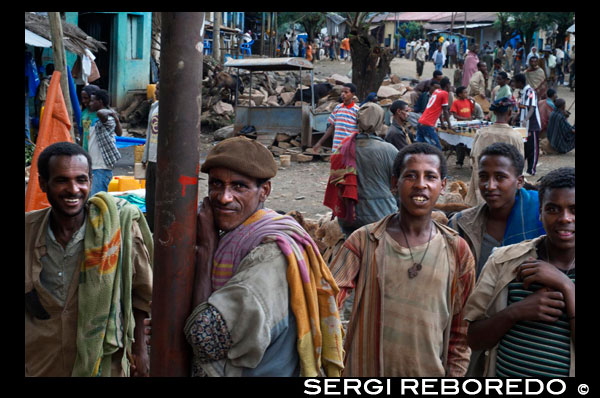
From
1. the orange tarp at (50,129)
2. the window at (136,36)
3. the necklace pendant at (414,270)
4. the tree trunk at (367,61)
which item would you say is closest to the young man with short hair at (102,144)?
the orange tarp at (50,129)

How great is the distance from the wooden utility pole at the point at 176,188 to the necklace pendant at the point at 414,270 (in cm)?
117

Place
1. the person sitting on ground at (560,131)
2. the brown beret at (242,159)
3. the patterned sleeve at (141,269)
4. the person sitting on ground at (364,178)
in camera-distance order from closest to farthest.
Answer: the brown beret at (242,159), the patterned sleeve at (141,269), the person sitting on ground at (364,178), the person sitting on ground at (560,131)

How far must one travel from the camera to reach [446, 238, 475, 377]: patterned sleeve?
3.04m

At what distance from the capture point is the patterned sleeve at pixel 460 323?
9.97ft

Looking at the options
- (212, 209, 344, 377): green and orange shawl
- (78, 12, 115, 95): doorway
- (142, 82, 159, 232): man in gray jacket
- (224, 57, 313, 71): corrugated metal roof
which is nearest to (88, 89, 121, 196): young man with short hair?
(142, 82, 159, 232): man in gray jacket

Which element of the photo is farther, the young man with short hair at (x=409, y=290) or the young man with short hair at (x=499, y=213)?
the young man with short hair at (x=499, y=213)

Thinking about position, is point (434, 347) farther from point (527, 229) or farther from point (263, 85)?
point (263, 85)

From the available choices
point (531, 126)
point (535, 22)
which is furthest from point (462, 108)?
point (535, 22)

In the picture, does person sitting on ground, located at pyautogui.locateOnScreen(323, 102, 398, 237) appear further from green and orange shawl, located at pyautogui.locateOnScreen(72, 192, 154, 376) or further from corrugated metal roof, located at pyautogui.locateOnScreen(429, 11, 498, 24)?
corrugated metal roof, located at pyautogui.locateOnScreen(429, 11, 498, 24)

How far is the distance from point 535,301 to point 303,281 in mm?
843

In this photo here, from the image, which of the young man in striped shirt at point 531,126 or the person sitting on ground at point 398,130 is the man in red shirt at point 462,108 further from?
the person sitting on ground at point 398,130

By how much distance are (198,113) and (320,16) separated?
39.7 meters

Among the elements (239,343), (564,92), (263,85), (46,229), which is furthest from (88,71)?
(564,92)

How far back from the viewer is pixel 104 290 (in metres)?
2.87
